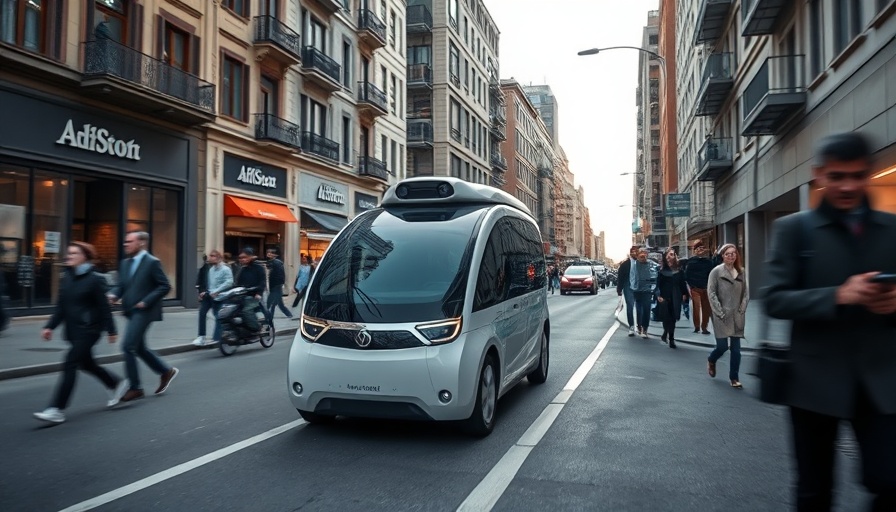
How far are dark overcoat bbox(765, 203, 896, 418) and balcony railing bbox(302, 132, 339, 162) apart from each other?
90.0ft

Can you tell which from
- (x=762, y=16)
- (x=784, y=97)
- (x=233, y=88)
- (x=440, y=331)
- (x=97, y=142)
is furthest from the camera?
(x=233, y=88)

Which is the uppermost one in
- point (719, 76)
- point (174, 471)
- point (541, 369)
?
point (719, 76)

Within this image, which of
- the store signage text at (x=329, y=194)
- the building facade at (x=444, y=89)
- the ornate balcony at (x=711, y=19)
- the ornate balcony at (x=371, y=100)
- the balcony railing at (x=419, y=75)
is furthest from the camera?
the building facade at (x=444, y=89)

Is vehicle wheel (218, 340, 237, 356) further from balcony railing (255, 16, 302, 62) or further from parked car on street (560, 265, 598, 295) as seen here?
parked car on street (560, 265, 598, 295)

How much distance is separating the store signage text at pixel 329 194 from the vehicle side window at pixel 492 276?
80.7 ft

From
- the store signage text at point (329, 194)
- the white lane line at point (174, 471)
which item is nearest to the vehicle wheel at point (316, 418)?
the white lane line at point (174, 471)

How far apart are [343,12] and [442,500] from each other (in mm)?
31458

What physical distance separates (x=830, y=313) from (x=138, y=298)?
6907mm

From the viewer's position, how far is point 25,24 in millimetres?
16328

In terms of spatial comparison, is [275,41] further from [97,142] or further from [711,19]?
[711,19]

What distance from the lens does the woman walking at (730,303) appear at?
337 inches

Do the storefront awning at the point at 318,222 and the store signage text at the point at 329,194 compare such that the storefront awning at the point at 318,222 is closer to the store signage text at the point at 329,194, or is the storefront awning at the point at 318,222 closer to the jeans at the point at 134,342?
the store signage text at the point at 329,194

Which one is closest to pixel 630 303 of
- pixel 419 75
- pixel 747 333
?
pixel 747 333

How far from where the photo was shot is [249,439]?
5.80m
